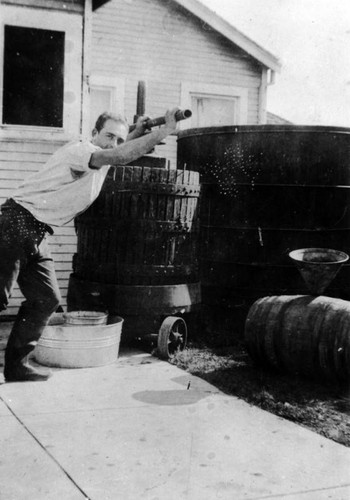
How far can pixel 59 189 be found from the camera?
168 inches

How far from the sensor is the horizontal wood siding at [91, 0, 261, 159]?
41.0 ft

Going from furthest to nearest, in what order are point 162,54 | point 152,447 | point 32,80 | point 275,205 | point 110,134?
point 162,54, point 32,80, point 275,205, point 110,134, point 152,447


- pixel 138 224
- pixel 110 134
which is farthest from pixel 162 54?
pixel 110 134

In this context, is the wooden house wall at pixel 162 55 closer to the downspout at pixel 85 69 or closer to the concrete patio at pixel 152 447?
the downspout at pixel 85 69

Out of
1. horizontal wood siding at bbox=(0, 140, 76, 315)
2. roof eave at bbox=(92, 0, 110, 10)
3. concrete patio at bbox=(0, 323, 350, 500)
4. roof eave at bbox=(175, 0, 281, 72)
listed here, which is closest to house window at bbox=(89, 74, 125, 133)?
roof eave at bbox=(175, 0, 281, 72)

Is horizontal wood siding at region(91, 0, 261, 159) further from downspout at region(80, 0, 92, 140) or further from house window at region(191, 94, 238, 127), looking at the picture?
downspout at region(80, 0, 92, 140)

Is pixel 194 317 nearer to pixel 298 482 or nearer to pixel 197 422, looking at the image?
pixel 197 422

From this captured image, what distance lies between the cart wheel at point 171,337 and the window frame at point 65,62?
2711mm

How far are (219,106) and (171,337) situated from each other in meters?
9.13

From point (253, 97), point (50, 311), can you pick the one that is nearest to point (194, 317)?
point (50, 311)

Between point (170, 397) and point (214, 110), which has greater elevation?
point (214, 110)

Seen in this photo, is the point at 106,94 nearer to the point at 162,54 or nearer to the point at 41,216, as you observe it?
the point at 162,54

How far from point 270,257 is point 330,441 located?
10.4ft

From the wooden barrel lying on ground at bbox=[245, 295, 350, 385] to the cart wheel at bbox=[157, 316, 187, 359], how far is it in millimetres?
709
